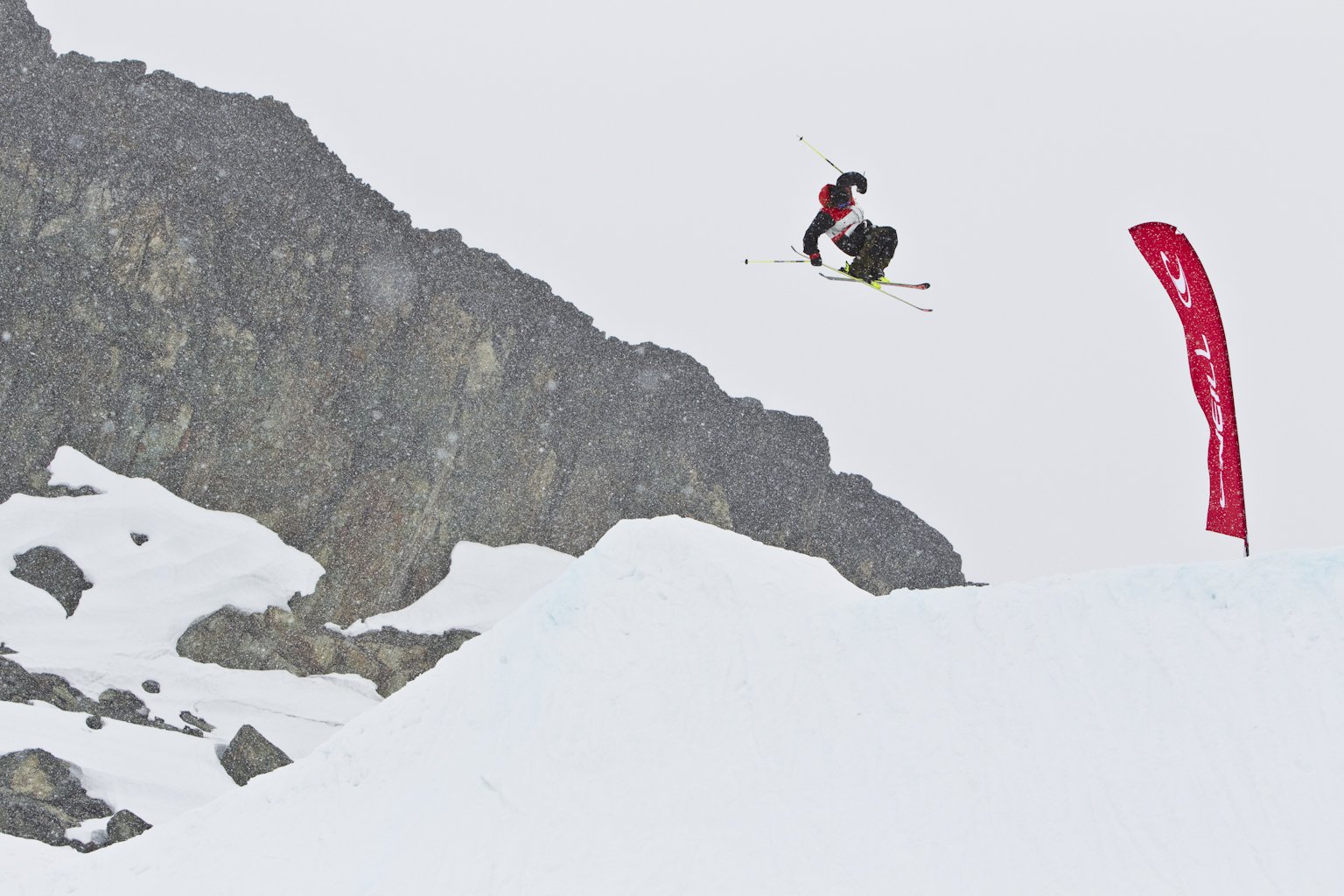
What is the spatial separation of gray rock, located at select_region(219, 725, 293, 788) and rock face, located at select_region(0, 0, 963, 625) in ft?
41.7

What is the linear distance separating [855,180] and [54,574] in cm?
3694

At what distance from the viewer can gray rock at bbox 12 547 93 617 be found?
3712cm

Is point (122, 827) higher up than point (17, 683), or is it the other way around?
point (17, 683)

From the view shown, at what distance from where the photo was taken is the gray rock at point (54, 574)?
1462 inches

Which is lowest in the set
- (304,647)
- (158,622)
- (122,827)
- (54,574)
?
(122,827)

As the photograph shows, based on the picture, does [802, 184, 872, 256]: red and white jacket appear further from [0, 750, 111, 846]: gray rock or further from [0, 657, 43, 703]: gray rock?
[0, 657, 43, 703]: gray rock

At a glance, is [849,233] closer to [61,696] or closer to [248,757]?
[248,757]

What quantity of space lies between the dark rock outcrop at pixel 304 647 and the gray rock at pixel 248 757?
26.7 feet

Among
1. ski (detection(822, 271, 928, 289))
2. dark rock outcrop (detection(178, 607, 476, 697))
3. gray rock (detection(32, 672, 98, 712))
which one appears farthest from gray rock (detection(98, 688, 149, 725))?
ski (detection(822, 271, 928, 289))

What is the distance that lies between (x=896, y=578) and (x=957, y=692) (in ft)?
177

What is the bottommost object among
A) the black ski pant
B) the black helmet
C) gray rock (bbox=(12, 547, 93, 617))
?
gray rock (bbox=(12, 547, 93, 617))

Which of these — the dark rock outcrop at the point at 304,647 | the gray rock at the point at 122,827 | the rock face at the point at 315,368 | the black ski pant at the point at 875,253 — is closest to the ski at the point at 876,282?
the black ski pant at the point at 875,253

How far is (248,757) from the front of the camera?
94.5ft

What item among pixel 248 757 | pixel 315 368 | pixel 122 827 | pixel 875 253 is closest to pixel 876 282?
pixel 875 253
